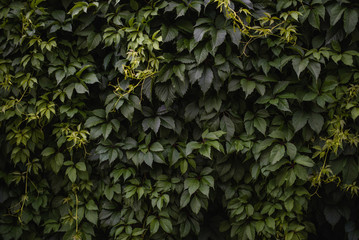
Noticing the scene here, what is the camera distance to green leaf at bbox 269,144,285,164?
2049mm

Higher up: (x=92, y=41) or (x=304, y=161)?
(x=92, y=41)

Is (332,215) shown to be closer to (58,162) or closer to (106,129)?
(106,129)

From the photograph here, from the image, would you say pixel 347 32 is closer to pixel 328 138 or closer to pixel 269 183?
pixel 328 138

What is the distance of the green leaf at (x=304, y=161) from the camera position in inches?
80.4

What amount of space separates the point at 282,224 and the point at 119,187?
1112mm

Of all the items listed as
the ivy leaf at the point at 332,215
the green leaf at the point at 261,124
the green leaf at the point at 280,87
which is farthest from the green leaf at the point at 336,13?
the ivy leaf at the point at 332,215

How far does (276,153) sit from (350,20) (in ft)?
3.00

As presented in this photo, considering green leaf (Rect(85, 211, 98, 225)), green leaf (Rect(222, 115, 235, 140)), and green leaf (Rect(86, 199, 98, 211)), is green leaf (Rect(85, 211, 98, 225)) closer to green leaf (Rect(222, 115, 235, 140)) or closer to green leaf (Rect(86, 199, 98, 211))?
green leaf (Rect(86, 199, 98, 211))

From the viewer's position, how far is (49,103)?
2.24 meters

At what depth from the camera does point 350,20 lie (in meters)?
1.99

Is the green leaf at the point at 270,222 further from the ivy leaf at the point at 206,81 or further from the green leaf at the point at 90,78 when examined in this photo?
the green leaf at the point at 90,78

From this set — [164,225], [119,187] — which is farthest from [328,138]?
[119,187]

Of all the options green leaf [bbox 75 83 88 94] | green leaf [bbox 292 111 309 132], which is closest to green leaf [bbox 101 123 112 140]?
green leaf [bbox 75 83 88 94]

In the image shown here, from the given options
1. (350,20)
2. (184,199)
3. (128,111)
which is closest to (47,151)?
(128,111)
